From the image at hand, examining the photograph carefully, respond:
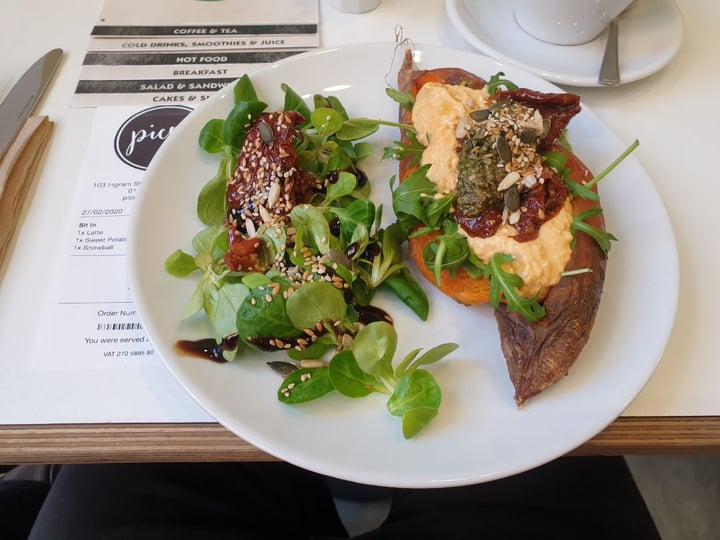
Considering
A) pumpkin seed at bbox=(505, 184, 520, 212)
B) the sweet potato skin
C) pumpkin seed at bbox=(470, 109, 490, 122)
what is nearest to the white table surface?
the sweet potato skin

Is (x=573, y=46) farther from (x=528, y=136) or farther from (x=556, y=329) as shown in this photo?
(x=556, y=329)

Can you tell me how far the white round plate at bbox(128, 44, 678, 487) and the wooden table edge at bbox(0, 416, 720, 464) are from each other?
85 mm

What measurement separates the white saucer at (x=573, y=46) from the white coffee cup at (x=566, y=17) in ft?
0.07

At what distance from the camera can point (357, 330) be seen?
95cm

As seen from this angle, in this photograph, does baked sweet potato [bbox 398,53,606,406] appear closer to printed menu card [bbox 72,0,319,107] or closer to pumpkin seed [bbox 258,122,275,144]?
pumpkin seed [bbox 258,122,275,144]

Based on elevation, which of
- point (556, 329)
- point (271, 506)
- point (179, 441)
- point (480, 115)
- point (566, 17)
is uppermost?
point (566, 17)

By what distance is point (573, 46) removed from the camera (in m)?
1.40

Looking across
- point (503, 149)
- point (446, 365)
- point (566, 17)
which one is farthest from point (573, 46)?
point (446, 365)

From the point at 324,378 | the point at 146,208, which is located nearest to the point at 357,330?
the point at 324,378

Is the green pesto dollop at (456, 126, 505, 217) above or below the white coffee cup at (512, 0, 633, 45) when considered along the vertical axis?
below

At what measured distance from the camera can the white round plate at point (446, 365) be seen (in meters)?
0.80

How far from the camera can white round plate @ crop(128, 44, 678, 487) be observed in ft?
2.64

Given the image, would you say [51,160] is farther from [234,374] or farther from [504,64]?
[504,64]

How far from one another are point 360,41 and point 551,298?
0.90 metres
